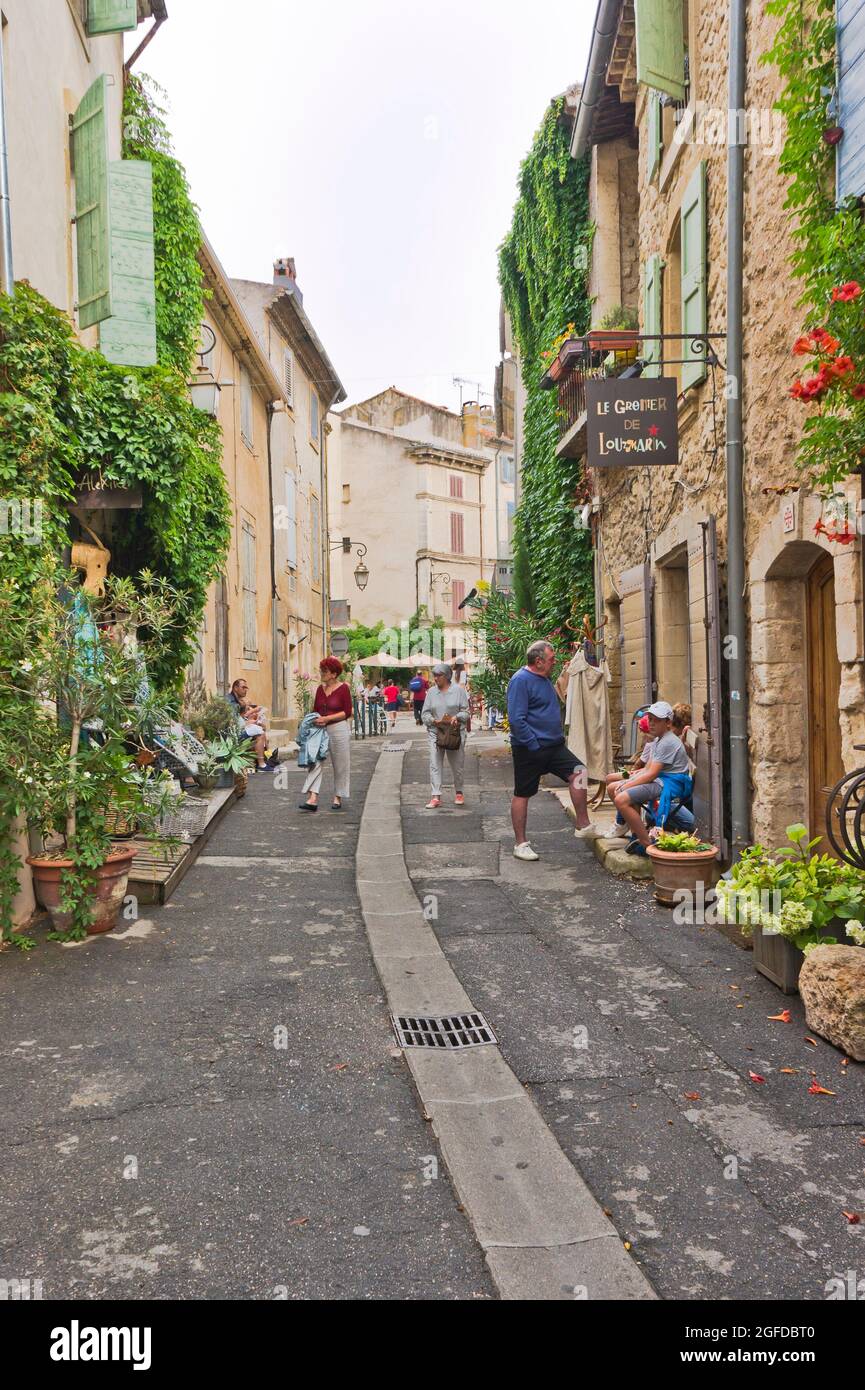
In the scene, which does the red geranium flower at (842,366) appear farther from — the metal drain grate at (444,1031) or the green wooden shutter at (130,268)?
→ the green wooden shutter at (130,268)

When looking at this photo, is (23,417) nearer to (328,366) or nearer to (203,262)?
(203,262)

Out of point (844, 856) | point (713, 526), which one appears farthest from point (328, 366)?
point (844, 856)

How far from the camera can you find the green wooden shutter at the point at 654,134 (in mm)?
9398

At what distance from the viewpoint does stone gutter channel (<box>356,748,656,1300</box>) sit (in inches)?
99.8

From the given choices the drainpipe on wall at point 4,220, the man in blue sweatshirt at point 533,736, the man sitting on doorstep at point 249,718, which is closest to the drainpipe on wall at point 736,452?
the man in blue sweatshirt at point 533,736

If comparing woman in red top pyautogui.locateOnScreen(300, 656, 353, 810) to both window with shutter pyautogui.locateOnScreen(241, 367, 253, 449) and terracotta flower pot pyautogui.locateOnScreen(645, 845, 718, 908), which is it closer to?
terracotta flower pot pyautogui.locateOnScreen(645, 845, 718, 908)

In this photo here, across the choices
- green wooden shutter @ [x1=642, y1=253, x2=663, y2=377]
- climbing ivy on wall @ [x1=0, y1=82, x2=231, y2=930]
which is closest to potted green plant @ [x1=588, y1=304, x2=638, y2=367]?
green wooden shutter @ [x1=642, y1=253, x2=663, y2=377]

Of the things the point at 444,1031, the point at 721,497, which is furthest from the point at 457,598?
the point at 444,1031

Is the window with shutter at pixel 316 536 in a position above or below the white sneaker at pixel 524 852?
above

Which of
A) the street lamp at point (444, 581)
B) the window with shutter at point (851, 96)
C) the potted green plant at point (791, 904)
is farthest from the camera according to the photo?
the street lamp at point (444, 581)

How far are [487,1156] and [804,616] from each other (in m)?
4.41

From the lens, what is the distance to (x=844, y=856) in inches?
171

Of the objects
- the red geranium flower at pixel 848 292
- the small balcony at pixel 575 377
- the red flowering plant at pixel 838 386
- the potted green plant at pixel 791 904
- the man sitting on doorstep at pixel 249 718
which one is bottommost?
the potted green plant at pixel 791 904

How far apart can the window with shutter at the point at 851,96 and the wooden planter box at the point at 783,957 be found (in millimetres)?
3416
